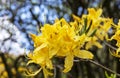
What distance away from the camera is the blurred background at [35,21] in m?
3.15

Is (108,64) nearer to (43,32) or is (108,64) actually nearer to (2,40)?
(2,40)

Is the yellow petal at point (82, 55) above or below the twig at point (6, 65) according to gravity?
above

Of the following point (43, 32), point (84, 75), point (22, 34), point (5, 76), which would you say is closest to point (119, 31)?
point (43, 32)

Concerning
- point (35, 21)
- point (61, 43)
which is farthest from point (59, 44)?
point (35, 21)

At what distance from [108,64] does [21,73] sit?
0.99m

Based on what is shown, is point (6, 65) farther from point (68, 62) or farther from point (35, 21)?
point (68, 62)

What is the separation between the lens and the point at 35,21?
3.25 m

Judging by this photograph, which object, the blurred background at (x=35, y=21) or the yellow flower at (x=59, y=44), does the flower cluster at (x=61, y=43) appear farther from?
the blurred background at (x=35, y=21)

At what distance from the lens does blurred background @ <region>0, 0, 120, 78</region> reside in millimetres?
3150

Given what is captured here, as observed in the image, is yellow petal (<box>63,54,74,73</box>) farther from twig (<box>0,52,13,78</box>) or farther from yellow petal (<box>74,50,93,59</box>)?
twig (<box>0,52,13,78</box>)

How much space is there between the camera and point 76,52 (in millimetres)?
1145

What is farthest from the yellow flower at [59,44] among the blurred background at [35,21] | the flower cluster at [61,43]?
the blurred background at [35,21]

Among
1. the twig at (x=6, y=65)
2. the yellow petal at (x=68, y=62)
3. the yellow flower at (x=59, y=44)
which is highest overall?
the yellow flower at (x=59, y=44)

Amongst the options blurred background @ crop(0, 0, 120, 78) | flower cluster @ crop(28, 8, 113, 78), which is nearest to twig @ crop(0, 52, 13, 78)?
blurred background @ crop(0, 0, 120, 78)
